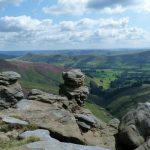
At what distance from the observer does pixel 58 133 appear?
31812mm

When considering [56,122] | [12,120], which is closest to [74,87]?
[56,122]

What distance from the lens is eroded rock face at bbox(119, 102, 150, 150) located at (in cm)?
2822

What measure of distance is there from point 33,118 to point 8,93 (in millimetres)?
27781

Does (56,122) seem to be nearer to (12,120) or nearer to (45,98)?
(12,120)

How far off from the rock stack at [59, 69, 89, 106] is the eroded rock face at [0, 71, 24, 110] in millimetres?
7967

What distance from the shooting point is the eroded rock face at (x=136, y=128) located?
28.2m

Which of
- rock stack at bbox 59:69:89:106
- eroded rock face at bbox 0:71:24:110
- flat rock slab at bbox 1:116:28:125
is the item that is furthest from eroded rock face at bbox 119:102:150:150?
eroded rock face at bbox 0:71:24:110

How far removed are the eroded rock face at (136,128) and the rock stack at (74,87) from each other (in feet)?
106

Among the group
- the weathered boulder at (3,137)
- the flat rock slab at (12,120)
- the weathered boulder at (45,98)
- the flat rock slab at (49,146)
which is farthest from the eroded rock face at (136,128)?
the weathered boulder at (45,98)

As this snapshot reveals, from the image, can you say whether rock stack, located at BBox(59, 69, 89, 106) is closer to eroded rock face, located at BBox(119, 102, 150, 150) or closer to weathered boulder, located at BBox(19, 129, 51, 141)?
eroded rock face, located at BBox(119, 102, 150, 150)

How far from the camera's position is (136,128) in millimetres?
28828

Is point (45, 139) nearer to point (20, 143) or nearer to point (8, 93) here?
point (20, 143)

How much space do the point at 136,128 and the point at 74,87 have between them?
118ft

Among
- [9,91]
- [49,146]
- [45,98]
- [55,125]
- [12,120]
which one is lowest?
[9,91]
